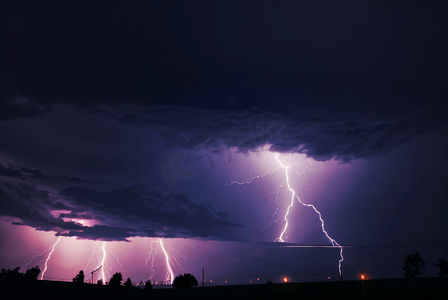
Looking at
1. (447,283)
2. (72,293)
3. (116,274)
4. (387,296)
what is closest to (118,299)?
(72,293)

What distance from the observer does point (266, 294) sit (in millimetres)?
48062

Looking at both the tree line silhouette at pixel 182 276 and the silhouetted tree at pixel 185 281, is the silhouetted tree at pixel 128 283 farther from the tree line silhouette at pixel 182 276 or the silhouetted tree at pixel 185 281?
the silhouetted tree at pixel 185 281

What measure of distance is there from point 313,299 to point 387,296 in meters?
14.7

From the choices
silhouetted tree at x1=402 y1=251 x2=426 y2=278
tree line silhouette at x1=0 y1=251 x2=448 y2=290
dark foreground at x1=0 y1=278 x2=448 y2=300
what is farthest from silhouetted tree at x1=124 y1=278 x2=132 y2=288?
silhouetted tree at x1=402 y1=251 x2=426 y2=278

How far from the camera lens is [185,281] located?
8888 cm

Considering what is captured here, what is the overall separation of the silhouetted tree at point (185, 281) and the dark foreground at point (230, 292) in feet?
128

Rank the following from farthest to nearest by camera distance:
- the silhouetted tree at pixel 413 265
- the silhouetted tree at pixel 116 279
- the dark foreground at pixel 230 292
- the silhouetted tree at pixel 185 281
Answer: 1. the silhouetted tree at pixel 116 279
2. the silhouetted tree at pixel 185 281
3. the silhouetted tree at pixel 413 265
4. the dark foreground at pixel 230 292

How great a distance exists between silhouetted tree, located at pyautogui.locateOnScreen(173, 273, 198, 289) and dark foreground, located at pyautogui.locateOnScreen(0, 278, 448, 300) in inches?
1536

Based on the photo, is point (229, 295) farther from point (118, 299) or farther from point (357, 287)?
point (357, 287)

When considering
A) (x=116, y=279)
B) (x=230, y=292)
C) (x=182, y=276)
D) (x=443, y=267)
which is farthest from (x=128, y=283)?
(x=443, y=267)

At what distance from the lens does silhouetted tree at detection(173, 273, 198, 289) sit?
88.1 meters

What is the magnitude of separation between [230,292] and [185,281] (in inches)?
1733

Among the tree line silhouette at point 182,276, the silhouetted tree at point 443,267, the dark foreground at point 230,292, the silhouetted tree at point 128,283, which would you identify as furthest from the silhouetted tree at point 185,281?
the silhouetted tree at point 443,267

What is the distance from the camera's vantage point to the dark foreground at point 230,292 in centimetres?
3478
